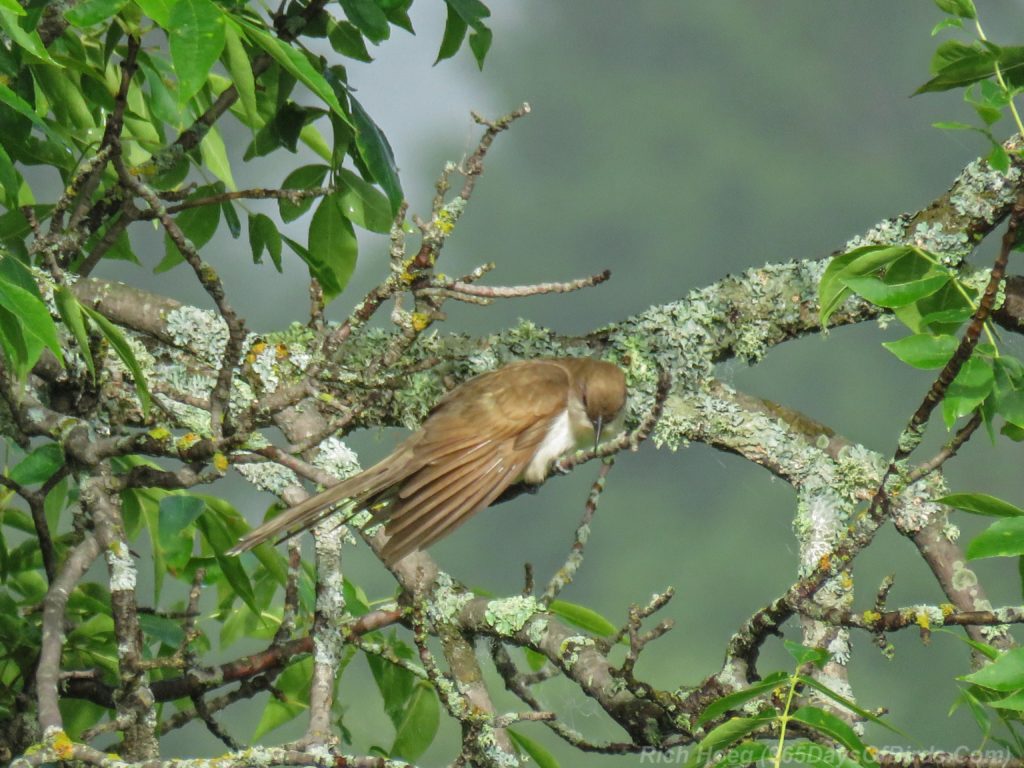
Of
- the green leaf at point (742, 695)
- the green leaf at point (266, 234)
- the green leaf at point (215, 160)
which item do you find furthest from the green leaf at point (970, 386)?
the green leaf at point (215, 160)

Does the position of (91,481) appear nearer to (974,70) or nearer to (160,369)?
(160,369)

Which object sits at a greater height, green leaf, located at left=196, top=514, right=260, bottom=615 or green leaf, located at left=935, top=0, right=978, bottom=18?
green leaf, located at left=935, top=0, right=978, bottom=18

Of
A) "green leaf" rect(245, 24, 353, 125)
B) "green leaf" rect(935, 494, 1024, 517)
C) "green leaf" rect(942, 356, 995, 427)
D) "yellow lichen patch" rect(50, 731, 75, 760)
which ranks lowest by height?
"yellow lichen patch" rect(50, 731, 75, 760)

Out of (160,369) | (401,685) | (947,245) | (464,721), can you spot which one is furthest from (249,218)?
(947,245)

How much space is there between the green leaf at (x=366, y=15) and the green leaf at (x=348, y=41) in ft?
0.71

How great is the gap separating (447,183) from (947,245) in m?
0.96

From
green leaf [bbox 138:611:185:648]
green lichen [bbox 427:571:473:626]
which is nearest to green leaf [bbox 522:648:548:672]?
green lichen [bbox 427:571:473:626]

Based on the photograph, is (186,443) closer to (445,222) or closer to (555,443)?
(445,222)

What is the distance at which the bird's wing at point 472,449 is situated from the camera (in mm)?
1562

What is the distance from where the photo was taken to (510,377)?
178cm

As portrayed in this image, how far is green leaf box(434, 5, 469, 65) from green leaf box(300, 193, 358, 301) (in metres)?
0.24

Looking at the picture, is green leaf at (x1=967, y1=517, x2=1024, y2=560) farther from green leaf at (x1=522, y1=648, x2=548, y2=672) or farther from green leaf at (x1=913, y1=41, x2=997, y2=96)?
green leaf at (x1=522, y1=648, x2=548, y2=672)

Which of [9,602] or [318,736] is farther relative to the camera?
[9,602]

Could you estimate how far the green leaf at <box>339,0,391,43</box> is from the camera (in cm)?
149
